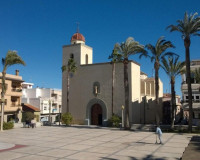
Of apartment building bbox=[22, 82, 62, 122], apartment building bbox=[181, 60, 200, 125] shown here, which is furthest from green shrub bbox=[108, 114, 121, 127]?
apartment building bbox=[22, 82, 62, 122]

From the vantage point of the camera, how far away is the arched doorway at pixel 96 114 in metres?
37.0

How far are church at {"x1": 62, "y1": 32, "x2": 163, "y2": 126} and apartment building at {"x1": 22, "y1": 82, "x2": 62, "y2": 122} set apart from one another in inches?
645

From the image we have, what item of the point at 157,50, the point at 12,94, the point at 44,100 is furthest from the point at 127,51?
the point at 44,100

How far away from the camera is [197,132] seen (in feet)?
85.9

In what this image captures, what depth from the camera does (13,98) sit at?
42.8 m

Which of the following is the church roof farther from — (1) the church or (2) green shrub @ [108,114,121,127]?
(2) green shrub @ [108,114,121,127]

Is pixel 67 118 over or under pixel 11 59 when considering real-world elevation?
under

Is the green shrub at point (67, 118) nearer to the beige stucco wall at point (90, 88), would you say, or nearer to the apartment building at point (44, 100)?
the beige stucco wall at point (90, 88)

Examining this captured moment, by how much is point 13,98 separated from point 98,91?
16.6 metres

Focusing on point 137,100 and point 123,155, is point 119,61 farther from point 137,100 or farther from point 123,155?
point 123,155

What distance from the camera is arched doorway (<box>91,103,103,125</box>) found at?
121ft

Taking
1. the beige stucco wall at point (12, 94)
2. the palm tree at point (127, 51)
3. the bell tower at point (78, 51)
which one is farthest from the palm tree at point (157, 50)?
the beige stucco wall at point (12, 94)

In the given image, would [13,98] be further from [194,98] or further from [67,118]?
[194,98]

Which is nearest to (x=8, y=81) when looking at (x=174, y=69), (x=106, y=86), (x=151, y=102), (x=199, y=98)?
(x=106, y=86)
